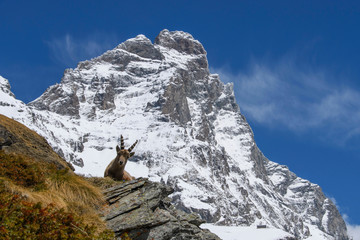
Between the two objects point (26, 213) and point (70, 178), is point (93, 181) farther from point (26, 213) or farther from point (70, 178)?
point (26, 213)

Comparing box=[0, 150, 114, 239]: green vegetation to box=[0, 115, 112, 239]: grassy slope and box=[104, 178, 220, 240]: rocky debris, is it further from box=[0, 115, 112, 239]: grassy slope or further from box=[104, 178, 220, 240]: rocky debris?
box=[104, 178, 220, 240]: rocky debris

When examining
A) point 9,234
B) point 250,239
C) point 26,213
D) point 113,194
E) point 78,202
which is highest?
point 250,239

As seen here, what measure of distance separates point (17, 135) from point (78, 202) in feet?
14.2

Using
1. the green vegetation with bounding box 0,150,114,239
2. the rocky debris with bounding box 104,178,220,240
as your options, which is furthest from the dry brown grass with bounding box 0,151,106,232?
the rocky debris with bounding box 104,178,220,240

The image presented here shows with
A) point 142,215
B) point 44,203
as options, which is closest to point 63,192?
point 44,203

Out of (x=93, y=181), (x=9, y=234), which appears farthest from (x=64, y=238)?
(x=93, y=181)

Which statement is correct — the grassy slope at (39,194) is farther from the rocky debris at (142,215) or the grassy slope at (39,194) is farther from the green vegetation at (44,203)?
the rocky debris at (142,215)

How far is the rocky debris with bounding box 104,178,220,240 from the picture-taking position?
45.1ft

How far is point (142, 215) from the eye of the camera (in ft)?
47.0

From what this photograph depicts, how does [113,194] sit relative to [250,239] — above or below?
below

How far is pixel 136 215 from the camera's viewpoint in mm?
14289

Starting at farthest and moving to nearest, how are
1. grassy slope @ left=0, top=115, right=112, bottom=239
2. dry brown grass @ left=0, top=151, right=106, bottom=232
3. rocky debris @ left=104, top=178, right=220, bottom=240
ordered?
rocky debris @ left=104, top=178, right=220, bottom=240
dry brown grass @ left=0, top=151, right=106, bottom=232
grassy slope @ left=0, top=115, right=112, bottom=239

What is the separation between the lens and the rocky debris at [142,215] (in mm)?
13750

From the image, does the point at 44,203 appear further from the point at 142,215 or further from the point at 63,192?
the point at 142,215
